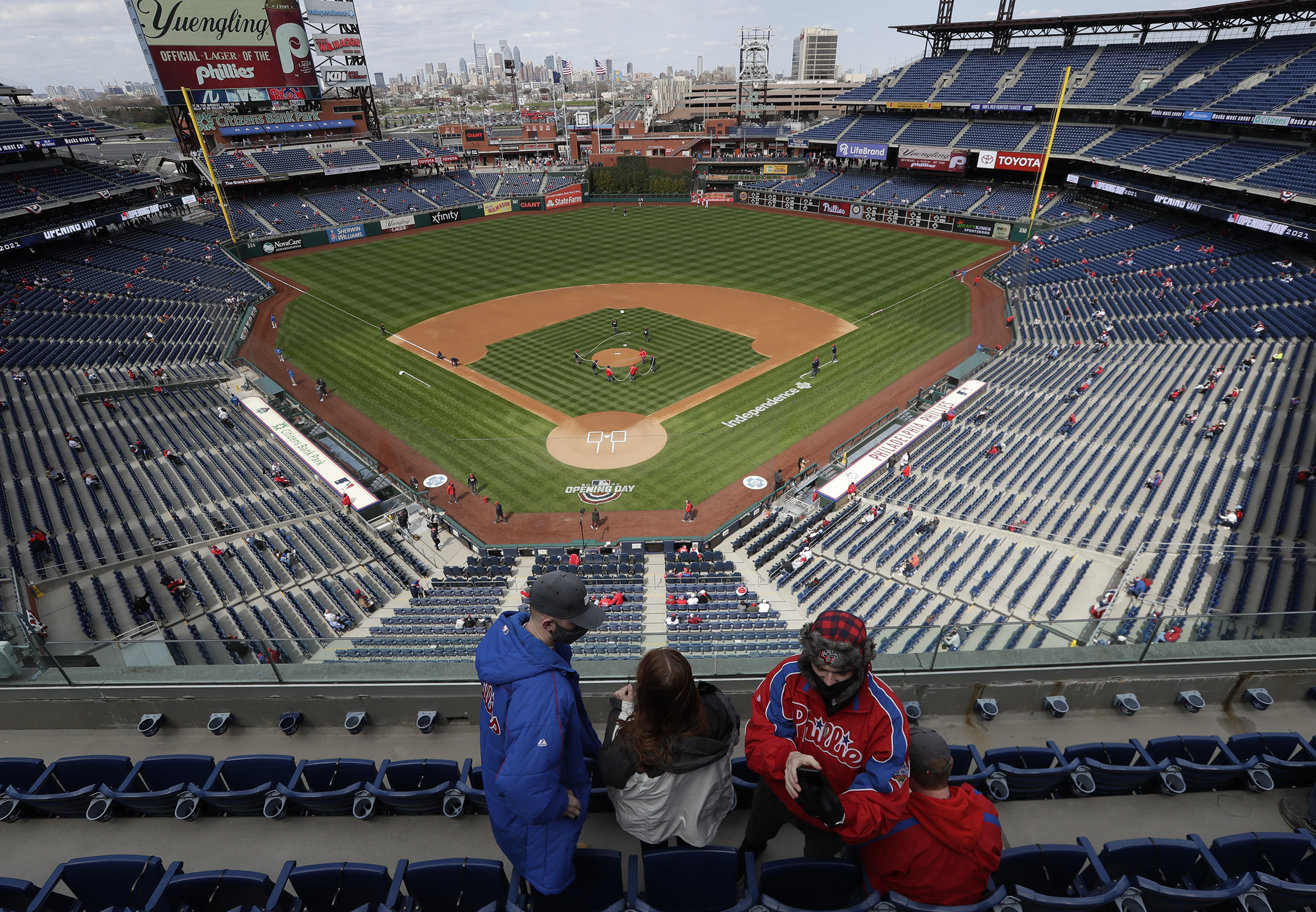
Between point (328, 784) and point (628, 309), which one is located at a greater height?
point (328, 784)

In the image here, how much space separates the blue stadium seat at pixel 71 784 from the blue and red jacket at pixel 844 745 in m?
5.52

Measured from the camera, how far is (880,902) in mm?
3959

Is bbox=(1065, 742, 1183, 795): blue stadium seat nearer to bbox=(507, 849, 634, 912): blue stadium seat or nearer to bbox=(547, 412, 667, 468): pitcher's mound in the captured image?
bbox=(507, 849, 634, 912): blue stadium seat

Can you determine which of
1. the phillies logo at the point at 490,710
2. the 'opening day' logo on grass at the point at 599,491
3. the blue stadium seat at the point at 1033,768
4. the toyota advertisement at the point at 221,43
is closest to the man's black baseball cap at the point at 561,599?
the phillies logo at the point at 490,710

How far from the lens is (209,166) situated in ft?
181

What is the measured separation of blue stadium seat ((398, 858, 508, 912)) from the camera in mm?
4168

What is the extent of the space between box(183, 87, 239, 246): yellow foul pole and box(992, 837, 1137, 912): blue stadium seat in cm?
6264

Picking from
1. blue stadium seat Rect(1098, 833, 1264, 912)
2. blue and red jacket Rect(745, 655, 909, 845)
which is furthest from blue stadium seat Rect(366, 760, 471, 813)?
blue stadium seat Rect(1098, 833, 1264, 912)

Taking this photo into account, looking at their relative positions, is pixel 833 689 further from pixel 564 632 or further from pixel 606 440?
pixel 606 440

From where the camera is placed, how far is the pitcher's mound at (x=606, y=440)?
90.0 ft

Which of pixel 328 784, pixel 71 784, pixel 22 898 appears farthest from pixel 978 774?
pixel 71 784

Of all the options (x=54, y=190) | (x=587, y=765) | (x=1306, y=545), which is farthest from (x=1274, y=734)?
(x=54, y=190)

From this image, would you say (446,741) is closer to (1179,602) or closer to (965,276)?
(1179,602)

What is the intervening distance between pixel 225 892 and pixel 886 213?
71.5 m
